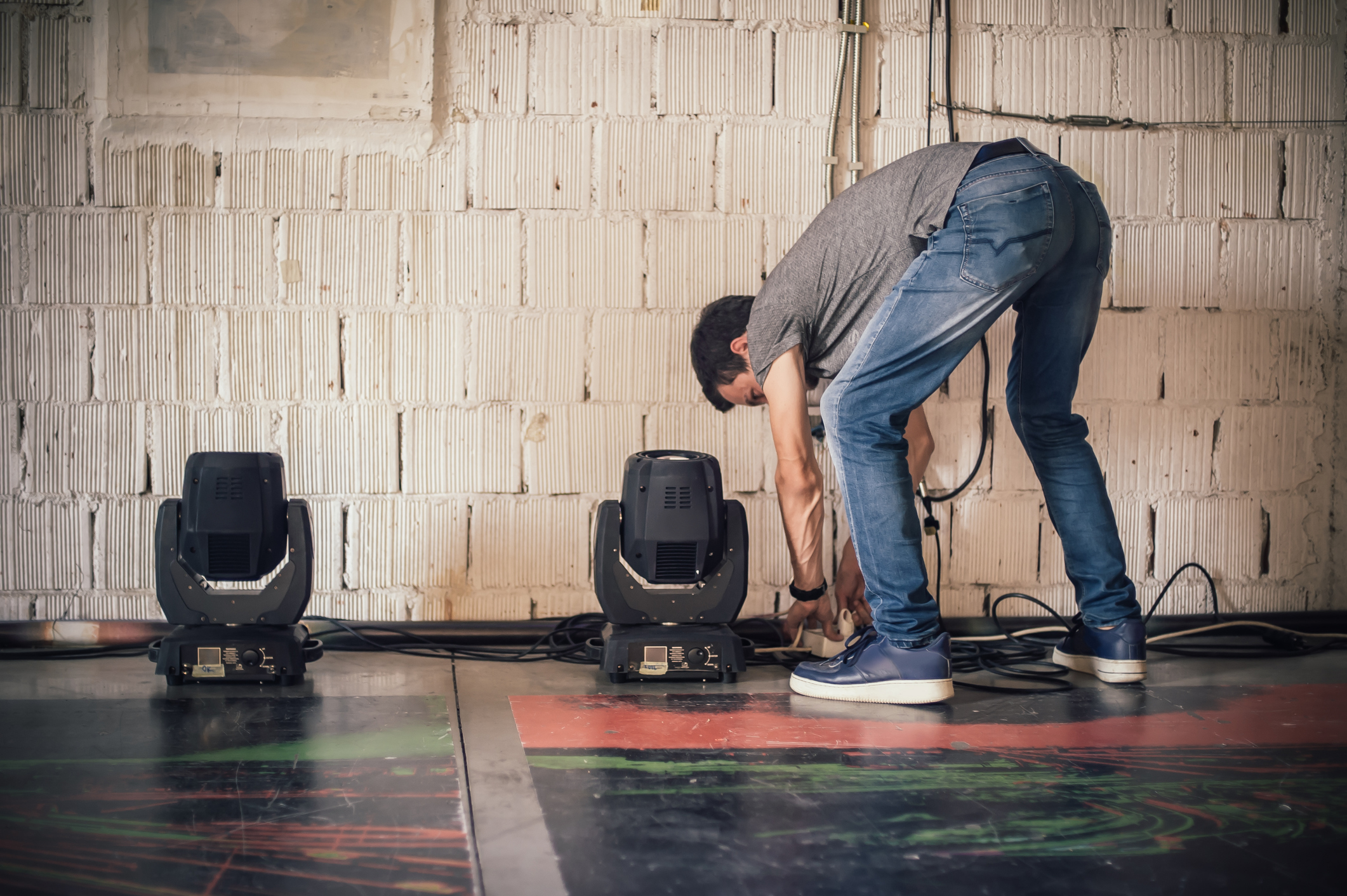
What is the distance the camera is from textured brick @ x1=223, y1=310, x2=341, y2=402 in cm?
267

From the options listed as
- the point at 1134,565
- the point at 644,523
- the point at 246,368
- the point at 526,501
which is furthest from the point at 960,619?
the point at 246,368

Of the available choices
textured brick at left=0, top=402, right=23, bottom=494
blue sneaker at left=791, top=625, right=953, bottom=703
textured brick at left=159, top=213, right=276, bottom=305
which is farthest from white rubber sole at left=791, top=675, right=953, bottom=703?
textured brick at left=0, top=402, right=23, bottom=494

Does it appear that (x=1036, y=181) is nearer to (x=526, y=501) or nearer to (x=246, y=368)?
(x=526, y=501)

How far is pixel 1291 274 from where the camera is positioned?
2881 mm

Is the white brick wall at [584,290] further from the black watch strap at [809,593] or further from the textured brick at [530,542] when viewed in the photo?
the black watch strap at [809,593]

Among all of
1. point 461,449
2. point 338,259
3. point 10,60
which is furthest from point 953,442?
point 10,60

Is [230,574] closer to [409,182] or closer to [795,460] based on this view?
[409,182]

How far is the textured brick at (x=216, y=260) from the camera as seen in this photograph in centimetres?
265

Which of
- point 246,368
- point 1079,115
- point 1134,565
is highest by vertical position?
point 1079,115

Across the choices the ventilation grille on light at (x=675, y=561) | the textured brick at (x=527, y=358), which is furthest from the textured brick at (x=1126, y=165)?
the ventilation grille on light at (x=675, y=561)

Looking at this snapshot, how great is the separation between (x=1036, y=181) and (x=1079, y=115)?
42.8 inches

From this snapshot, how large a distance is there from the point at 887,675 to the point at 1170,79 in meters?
1.99

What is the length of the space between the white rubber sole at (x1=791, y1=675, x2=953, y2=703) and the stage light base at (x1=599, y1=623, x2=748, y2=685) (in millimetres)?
248

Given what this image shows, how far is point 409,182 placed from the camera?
2682mm
